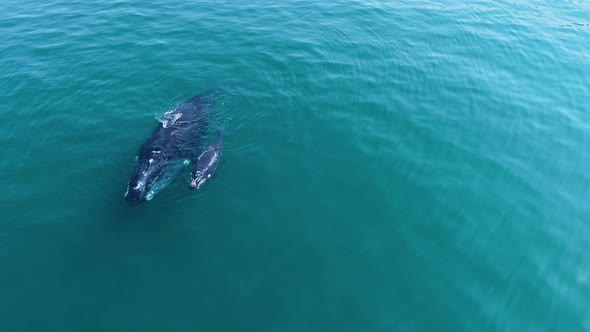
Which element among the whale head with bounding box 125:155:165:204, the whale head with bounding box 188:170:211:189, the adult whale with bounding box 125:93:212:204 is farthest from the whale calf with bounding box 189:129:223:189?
the whale head with bounding box 125:155:165:204

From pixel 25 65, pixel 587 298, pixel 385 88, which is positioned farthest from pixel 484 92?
pixel 25 65

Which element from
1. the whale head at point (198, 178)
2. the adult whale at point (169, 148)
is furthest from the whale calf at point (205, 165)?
the adult whale at point (169, 148)

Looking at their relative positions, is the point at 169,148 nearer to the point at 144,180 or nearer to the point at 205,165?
the point at 144,180

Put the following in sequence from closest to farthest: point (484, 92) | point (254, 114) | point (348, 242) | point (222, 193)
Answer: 1. point (348, 242)
2. point (222, 193)
3. point (254, 114)
4. point (484, 92)

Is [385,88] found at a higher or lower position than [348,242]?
higher

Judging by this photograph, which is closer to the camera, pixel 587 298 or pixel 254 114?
pixel 587 298

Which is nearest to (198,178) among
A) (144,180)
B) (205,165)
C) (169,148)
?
(205,165)

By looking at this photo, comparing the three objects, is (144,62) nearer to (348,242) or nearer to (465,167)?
(348,242)

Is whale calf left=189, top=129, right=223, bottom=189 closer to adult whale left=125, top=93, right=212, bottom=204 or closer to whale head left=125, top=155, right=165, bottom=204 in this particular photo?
adult whale left=125, top=93, right=212, bottom=204
